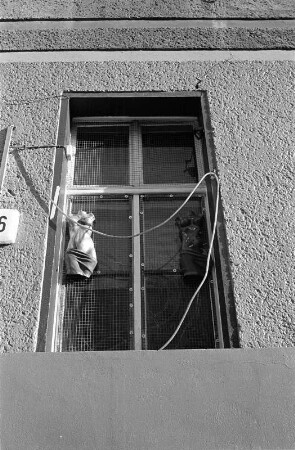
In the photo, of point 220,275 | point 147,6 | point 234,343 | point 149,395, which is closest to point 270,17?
point 147,6

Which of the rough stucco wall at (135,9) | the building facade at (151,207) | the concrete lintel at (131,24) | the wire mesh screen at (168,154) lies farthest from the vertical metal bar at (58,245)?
the rough stucco wall at (135,9)

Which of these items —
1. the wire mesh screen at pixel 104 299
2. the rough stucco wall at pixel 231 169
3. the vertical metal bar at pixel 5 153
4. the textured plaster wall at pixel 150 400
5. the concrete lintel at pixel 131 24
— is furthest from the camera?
the concrete lintel at pixel 131 24

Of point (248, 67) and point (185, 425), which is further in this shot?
point (248, 67)

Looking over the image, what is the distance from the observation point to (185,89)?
3.86 m

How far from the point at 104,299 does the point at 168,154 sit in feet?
4.03

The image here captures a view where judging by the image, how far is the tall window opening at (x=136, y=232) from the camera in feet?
10.1

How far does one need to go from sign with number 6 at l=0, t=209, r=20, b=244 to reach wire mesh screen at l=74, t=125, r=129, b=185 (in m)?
0.67

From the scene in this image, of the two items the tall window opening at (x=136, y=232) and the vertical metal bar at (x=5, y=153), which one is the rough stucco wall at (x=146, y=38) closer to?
the tall window opening at (x=136, y=232)

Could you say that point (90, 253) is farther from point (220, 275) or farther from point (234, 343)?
point (234, 343)

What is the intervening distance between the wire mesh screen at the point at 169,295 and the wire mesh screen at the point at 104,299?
11 cm

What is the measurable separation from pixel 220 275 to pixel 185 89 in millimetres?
1455

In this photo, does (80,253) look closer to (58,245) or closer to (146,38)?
(58,245)

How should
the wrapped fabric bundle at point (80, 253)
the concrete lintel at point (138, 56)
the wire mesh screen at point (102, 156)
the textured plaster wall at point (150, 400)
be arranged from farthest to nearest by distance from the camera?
the concrete lintel at point (138, 56)
the wire mesh screen at point (102, 156)
the wrapped fabric bundle at point (80, 253)
the textured plaster wall at point (150, 400)

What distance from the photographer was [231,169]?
3.44 meters
